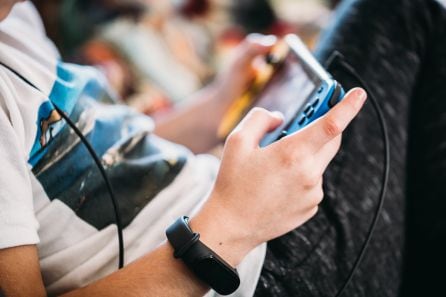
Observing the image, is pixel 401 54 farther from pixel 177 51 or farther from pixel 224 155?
pixel 177 51

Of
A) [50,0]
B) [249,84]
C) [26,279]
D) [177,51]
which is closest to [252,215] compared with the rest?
[26,279]

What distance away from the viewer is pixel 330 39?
69 centimetres

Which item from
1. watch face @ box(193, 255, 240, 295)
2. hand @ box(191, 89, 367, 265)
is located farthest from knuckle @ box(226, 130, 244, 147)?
watch face @ box(193, 255, 240, 295)

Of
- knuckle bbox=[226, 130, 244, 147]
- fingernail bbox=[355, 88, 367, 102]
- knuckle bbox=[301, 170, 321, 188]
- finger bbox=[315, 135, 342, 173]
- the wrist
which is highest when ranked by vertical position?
fingernail bbox=[355, 88, 367, 102]

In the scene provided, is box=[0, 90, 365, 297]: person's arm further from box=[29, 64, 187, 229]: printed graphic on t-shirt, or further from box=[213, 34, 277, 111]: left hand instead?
box=[213, 34, 277, 111]: left hand

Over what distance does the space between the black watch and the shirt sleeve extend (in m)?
0.14

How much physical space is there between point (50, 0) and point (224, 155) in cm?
116

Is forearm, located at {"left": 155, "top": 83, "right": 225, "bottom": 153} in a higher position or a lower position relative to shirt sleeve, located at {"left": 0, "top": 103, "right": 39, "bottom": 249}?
lower

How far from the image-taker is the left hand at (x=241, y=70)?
864 millimetres

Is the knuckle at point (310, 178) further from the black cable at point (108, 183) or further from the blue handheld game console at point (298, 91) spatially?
the black cable at point (108, 183)

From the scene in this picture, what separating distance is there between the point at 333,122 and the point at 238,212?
131mm

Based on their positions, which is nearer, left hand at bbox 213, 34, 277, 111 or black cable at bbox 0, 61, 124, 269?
black cable at bbox 0, 61, 124, 269

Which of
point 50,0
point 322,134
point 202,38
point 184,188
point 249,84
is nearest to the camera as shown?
point 322,134

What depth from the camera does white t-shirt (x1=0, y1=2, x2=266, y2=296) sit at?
474mm
